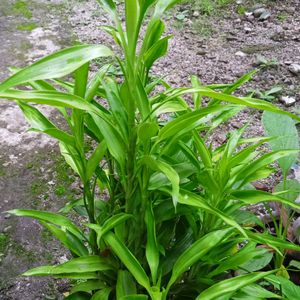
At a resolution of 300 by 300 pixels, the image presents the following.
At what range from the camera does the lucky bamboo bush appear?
3.49ft

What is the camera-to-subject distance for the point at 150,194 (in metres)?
1.21

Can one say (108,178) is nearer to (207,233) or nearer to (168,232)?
(168,232)

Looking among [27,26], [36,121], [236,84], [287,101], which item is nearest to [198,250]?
[236,84]

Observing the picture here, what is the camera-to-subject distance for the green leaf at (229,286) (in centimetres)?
111

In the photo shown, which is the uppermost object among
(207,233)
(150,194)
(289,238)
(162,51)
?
(162,51)

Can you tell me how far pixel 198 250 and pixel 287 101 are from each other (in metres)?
1.53

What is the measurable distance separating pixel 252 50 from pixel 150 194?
203 cm

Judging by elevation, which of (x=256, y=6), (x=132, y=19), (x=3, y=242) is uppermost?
(x=132, y=19)

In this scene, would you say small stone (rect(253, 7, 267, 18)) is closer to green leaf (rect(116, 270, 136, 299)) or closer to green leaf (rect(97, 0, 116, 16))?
green leaf (rect(97, 0, 116, 16))

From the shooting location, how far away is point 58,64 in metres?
0.91

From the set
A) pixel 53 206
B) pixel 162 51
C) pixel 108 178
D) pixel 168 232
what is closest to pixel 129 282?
pixel 168 232

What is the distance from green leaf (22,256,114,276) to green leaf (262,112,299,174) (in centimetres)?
63

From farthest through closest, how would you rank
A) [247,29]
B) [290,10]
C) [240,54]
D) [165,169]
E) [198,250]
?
[290,10] → [247,29] → [240,54] → [198,250] → [165,169]

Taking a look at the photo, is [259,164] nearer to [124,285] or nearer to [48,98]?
[124,285]
